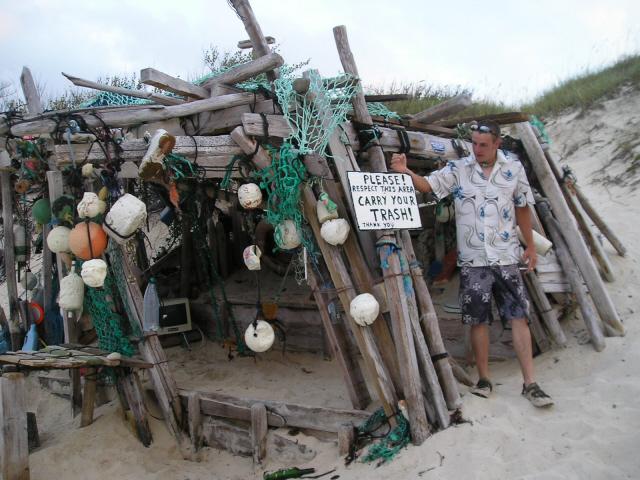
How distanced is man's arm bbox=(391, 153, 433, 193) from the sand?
1.72 m

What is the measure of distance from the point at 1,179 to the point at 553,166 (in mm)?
6532

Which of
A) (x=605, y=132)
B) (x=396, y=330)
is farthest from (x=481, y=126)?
(x=605, y=132)

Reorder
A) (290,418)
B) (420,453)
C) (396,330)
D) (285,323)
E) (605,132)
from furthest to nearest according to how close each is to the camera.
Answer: (605,132)
(285,323)
(290,418)
(396,330)
(420,453)

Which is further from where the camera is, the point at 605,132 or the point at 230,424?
the point at 605,132

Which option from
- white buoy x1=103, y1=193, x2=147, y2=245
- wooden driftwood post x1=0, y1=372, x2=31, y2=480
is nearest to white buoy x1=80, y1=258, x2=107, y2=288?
white buoy x1=103, y1=193, x2=147, y2=245

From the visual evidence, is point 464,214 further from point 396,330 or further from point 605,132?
point 605,132

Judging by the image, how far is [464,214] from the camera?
3.94 meters

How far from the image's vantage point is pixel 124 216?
152 inches

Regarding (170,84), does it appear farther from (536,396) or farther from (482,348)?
(536,396)

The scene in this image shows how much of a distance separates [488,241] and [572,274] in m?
1.65

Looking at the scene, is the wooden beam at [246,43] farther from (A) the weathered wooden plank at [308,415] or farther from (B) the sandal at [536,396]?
(B) the sandal at [536,396]

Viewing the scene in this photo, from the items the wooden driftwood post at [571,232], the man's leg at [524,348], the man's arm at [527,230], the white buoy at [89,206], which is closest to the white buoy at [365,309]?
the man's leg at [524,348]

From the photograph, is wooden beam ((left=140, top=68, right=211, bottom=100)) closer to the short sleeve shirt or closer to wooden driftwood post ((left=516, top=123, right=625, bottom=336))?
the short sleeve shirt

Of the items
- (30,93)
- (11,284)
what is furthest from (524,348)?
(30,93)
